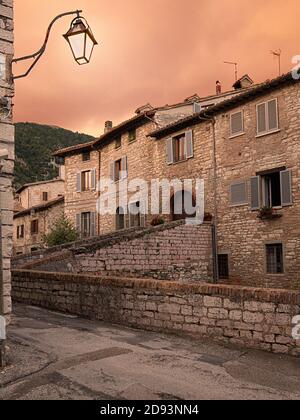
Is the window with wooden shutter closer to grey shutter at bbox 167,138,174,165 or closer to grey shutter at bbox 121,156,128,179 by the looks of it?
grey shutter at bbox 121,156,128,179

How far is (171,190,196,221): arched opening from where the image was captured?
20778 mm

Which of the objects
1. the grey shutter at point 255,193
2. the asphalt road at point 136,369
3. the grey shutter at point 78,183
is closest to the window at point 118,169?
the grey shutter at point 78,183

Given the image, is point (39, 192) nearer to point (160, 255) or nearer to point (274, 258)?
point (160, 255)

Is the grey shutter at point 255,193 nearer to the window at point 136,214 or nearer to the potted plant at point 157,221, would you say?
the potted plant at point 157,221

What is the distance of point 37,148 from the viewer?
68.0 m

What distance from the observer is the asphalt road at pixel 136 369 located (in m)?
4.57

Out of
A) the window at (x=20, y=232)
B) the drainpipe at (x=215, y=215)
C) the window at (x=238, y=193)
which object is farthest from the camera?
the window at (x=20, y=232)

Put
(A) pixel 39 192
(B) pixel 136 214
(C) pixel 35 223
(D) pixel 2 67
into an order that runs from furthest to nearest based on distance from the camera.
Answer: (A) pixel 39 192 < (C) pixel 35 223 < (B) pixel 136 214 < (D) pixel 2 67

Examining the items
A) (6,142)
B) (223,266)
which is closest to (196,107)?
(223,266)

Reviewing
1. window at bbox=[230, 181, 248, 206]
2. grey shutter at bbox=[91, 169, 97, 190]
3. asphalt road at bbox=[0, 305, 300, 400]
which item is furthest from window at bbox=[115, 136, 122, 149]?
asphalt road at bbox=[0, 305, 300, 400]

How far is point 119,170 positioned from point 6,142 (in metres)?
20.4
